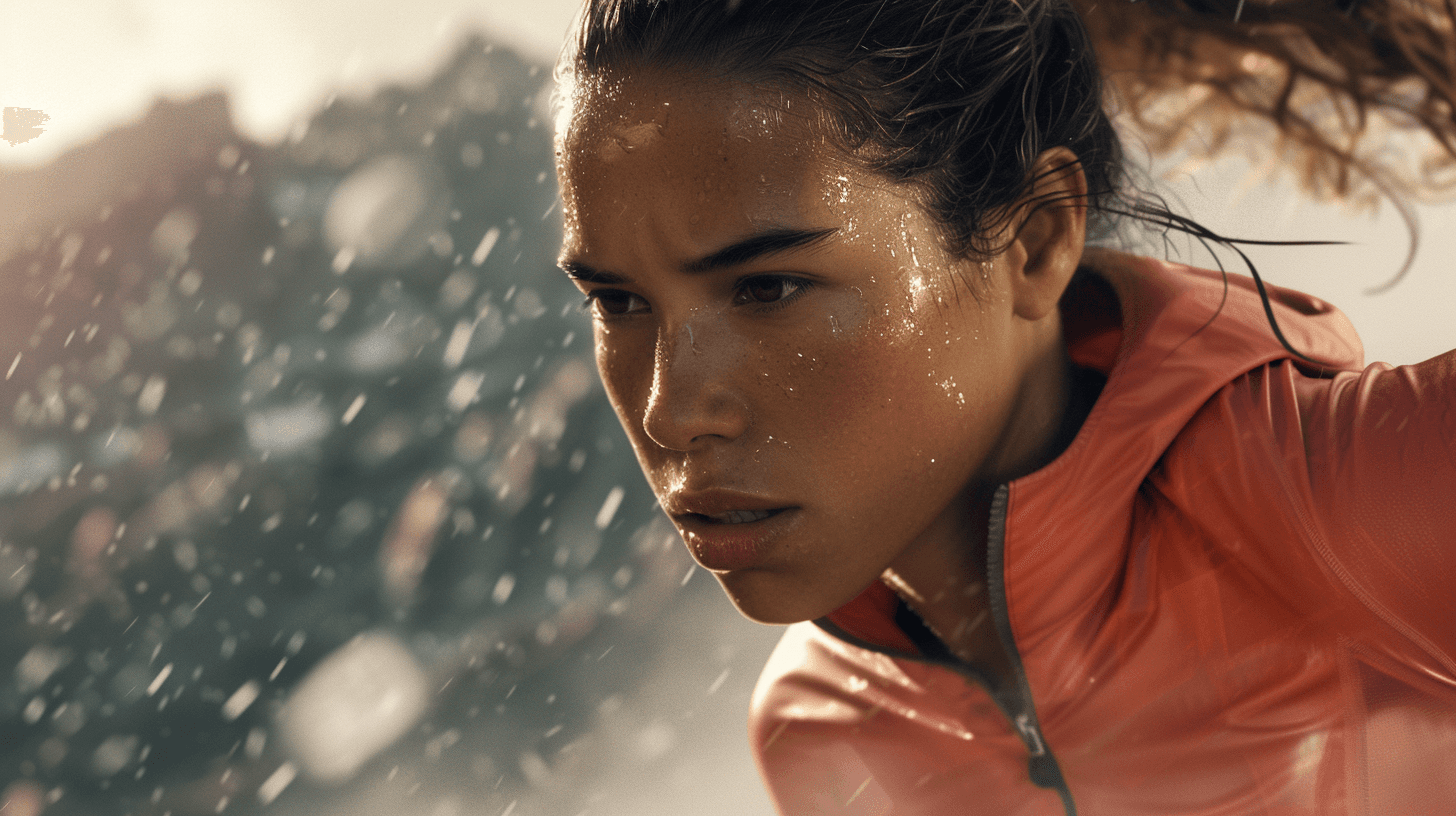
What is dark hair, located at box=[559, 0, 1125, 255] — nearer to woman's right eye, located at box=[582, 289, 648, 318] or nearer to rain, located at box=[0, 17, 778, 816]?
woman's right eye, located at box=[582, 289, 648, 318]

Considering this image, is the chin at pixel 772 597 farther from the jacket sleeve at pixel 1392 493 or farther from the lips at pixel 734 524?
the jacket sleeve at pixel 1392 493

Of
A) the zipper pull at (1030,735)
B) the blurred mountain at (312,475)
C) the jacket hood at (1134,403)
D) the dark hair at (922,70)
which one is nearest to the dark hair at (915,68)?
the dark hair at (922,70)

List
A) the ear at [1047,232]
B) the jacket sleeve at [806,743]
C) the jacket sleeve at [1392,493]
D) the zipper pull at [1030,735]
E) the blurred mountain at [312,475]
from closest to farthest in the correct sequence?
the jacket sleeve at [1392,493], the ear at [1047,232], the zipper pull at [1030,735], the jacket sleeve at [806,743], the blurred mountain at [312,475]

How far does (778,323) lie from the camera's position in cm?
60

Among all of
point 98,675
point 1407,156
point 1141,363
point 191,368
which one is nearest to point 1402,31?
point 1407,156

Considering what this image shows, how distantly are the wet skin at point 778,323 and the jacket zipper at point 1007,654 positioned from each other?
0.05 metres

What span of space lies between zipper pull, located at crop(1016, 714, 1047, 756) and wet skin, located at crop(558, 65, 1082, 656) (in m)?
0.22

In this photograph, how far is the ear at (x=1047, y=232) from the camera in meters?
0.67

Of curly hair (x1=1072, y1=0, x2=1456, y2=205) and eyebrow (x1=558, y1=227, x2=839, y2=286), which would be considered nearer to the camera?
eyebrow (x1=558, y1=227, x2=839, y2=286)

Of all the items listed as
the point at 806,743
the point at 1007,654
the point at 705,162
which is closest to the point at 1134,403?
the point at 1007,654

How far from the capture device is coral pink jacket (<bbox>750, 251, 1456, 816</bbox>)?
605 millimetres

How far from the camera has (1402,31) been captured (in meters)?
0.83

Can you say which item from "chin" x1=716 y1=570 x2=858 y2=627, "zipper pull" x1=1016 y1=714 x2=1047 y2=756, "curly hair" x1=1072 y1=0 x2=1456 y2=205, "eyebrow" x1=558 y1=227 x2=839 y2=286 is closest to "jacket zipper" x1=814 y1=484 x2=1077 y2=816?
"zipper pull" x1=1016 y1=714 x2=1047 y2=756

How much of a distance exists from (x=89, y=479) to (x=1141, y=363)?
7.37 ft
